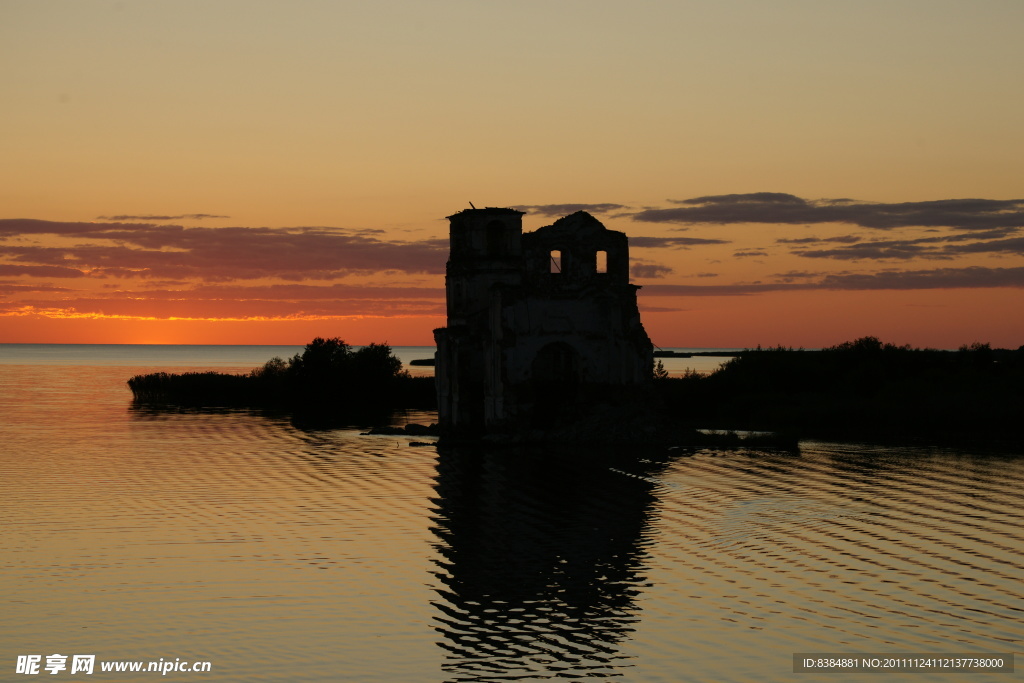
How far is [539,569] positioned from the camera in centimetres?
2150

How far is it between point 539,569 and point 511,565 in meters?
0.68

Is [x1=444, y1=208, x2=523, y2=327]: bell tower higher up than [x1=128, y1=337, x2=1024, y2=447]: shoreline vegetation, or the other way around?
[x1=444, y1=208, x2=523, y2=327]: bell tower

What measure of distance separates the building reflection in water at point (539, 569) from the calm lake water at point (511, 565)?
7 centimetres

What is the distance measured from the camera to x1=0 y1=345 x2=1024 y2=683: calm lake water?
52.6 feet

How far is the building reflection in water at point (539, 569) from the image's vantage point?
1569 centimetres

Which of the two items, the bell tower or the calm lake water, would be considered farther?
the bell tower

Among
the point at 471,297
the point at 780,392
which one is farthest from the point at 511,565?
the point at 780,392

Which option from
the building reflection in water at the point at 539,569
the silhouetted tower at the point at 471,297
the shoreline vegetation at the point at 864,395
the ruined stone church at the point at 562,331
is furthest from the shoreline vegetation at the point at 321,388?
the building reflection in water at the point at 539,569

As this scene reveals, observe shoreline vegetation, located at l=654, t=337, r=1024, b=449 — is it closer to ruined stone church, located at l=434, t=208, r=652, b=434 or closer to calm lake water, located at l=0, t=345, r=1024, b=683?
ruined stone church, located at l=434, t=208, r=652, b=434

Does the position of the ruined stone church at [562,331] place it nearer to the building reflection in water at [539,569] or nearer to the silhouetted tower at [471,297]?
the silhouetted tower at [471,297]

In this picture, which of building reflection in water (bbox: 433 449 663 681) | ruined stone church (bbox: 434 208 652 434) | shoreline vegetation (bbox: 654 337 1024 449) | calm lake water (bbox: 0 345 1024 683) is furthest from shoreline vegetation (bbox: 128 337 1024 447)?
building reflection in water (bbox: 433 449 663 681)

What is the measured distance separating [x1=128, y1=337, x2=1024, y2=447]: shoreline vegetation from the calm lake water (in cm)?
1135

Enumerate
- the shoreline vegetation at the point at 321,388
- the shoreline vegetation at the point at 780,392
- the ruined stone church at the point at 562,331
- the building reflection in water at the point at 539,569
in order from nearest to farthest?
1. the building reflection in water at the point at 539,569
2. the ruined stone church at the point at 562,331
3. the shoreline vegetation at the point at 780,392
4. the shoreline vegetation at the point at 321,388

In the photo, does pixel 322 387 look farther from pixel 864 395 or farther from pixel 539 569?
pixel 539 569
